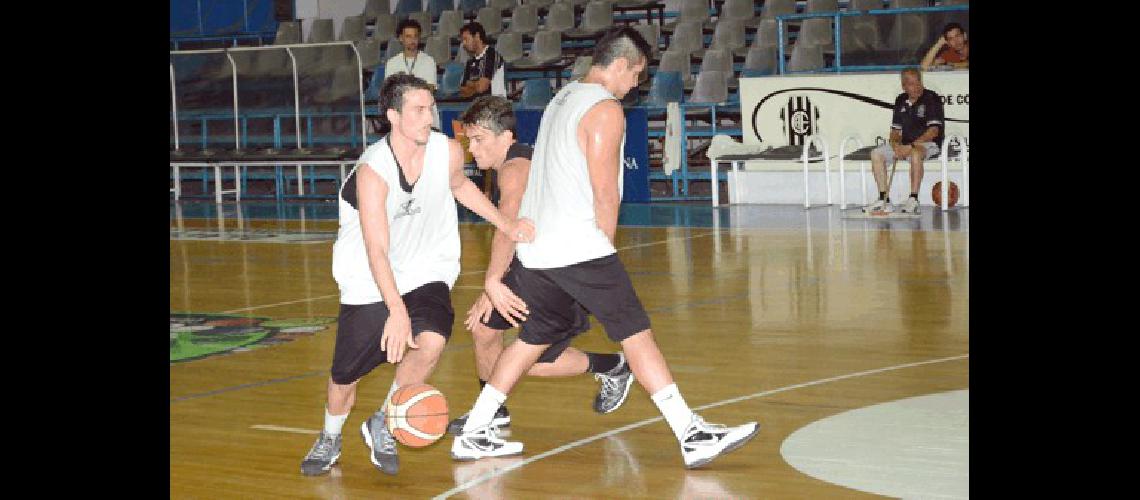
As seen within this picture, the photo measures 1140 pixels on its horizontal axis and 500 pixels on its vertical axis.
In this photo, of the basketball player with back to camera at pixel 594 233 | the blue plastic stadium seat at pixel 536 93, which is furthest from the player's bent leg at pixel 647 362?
the blue plastic stadium seat at pixel 536 93

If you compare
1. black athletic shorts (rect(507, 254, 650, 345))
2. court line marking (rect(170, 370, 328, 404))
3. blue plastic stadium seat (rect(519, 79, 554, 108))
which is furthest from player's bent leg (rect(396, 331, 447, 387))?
blue plastic stadium seat (rect(519, 79, 554, 108))

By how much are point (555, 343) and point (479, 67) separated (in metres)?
11.2

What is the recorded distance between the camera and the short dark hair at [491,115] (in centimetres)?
564

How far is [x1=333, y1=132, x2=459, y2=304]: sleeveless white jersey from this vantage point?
523 cm

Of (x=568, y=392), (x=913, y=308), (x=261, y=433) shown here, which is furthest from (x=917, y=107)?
(x=261, y=433)

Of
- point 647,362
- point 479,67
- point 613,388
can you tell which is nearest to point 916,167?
point 479,67

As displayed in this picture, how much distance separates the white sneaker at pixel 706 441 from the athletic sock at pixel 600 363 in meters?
0.98

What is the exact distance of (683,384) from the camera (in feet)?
23.0

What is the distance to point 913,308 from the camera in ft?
30.2

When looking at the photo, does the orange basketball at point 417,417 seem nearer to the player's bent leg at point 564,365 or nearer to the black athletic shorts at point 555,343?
the black athletic shorts at point 555,343

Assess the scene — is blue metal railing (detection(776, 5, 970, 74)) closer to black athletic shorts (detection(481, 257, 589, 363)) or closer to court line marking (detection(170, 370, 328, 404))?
court line marking (detection(170, 370, 328, 404))

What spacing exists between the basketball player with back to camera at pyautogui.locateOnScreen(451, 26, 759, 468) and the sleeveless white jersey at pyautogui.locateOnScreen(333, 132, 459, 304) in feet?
0.96

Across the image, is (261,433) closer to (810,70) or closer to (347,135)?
(810,70)
